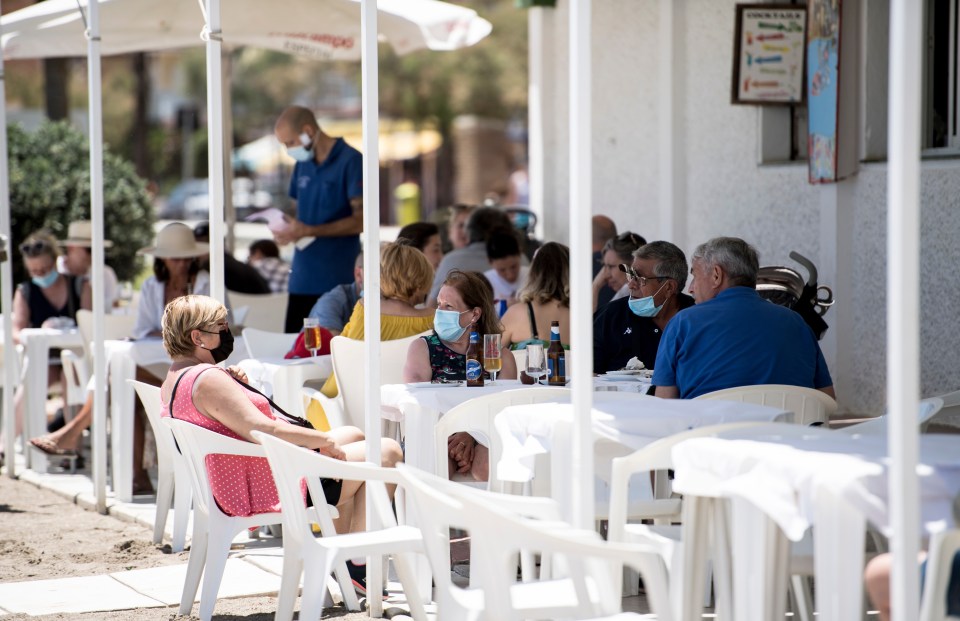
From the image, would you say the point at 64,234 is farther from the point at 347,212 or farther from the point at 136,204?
the point at 347,212

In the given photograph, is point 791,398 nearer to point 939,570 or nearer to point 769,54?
point 939,570

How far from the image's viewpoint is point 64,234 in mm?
12859

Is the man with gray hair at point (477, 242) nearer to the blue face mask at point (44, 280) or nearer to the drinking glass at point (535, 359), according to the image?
the blue face mask at point (44, 280)

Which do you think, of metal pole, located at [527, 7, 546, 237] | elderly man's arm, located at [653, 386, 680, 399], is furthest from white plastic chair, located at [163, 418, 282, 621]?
metal pole, located at [527, 7, 546, 237]

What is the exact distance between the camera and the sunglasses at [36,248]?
884cm

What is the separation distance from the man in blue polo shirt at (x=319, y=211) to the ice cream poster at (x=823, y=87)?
2.58 metres

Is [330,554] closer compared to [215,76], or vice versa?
[330,554]

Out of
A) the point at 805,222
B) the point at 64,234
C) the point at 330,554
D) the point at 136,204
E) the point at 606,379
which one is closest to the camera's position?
the point at 330,554

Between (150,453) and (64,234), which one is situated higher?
(64,234)

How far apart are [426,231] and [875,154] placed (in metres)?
2.57

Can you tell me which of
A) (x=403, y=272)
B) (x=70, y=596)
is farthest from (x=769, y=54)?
(x=70, y=596)

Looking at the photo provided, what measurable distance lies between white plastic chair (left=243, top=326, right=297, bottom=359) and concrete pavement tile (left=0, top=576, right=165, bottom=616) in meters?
1.62

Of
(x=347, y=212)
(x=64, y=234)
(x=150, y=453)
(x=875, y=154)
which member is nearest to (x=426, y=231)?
(x=347, y=212)

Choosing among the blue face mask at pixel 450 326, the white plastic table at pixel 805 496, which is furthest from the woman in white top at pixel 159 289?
the white plastic table at pixel 805 496
